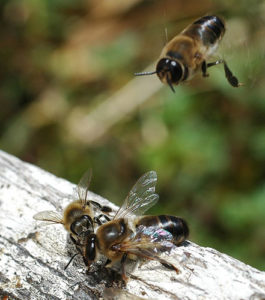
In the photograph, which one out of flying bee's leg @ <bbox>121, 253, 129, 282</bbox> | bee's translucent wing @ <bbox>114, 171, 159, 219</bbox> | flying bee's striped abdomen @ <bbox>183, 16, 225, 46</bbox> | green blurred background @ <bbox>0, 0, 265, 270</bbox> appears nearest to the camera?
flying bee's leg @ <bbox>121, 253, 129, 282</bbox>

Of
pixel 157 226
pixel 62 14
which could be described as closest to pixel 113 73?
pixel 62 14

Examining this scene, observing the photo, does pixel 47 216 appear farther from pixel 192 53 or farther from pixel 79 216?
pixel 192 53

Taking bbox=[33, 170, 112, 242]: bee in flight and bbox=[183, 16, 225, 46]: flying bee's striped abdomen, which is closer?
bbox=[33, 170, 112, 242]: bee in flight

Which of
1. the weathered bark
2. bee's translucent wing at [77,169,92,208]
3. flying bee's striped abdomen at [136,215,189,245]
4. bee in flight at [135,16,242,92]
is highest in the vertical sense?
bee in flight at [135,16,242,92]

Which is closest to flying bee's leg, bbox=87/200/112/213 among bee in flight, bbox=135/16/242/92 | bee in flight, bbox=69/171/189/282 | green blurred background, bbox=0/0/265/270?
bee in flight, bbox=69/171/189/282

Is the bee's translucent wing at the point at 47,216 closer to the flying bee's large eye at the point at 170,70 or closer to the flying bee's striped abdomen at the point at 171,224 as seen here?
the flying bee's striped abdomen at the point at 171,224

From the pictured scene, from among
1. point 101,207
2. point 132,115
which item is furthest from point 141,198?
point 132,115

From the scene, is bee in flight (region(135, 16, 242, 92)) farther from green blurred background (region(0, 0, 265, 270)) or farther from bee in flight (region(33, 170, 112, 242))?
green blurred background (region(0, 0, 265, 270))
